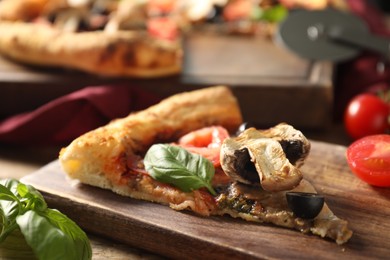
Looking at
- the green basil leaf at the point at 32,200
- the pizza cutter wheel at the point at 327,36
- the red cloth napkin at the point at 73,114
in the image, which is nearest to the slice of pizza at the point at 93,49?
the red cloth napkin at the point at 73,114

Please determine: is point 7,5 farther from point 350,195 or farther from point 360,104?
point 350,195

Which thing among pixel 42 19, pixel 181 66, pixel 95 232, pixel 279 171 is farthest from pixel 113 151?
pixel 42 19

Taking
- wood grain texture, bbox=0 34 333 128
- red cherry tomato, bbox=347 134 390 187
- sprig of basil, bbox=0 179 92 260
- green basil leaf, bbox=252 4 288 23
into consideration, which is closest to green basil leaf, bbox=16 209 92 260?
sprig of basil, bbox=0 179 92 260

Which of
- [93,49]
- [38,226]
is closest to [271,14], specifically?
[93,49]

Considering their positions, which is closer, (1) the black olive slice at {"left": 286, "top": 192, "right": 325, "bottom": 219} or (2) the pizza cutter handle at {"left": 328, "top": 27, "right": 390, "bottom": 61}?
(1) the black olive slice at {"left": 286, "top": 192, "right": 325, "bottom": 219}

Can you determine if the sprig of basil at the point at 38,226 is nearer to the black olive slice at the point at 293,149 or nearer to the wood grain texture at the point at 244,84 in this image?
the black olive slice at the point at 293,149

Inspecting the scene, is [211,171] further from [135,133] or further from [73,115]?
[73,115]

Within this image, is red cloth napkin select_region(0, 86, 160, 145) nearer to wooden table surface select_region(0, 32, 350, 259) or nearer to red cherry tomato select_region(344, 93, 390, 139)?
wooden table surface select_region(0, 32, 350, 259)

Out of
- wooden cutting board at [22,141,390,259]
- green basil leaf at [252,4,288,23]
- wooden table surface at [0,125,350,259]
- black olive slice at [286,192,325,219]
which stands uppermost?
green basil leaf at [252,4,288,23]
